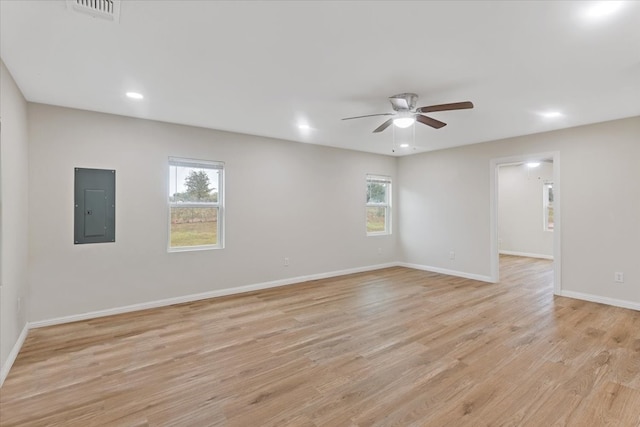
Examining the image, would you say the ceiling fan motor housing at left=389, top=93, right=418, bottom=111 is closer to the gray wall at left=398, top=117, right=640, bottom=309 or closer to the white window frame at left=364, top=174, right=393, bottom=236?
the gray wall at left=398, top=117, right=640, bottom=309

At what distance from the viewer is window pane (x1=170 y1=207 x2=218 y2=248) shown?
444cm

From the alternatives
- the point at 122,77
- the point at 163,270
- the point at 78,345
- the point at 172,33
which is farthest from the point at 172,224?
the point at 172,33

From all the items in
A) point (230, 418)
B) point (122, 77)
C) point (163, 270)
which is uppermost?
point (122, 77)

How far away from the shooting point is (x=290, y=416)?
200cm

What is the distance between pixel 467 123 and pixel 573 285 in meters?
2.84

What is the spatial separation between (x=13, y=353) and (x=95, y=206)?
168 cm

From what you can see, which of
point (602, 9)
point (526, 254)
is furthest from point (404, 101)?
point (526, 254)

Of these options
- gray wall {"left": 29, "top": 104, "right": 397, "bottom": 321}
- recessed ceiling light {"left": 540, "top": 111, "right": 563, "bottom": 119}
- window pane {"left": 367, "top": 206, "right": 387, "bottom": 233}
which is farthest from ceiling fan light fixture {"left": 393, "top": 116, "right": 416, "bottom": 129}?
window pane {"left": 367, "top": 206, "right": 387, "bottom": 233}

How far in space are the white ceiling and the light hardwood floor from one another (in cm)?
249

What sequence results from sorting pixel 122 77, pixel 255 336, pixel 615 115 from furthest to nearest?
pixel 615 115 < pixel 255 336 < pixel 122 77

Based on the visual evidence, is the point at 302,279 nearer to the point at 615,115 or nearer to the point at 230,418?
the point at 230,418

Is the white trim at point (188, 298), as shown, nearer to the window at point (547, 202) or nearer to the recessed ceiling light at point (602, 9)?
the recessed ceiling light at point (602, 9)

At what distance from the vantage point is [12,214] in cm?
278

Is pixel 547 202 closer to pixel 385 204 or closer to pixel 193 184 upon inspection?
pixel 385 204
